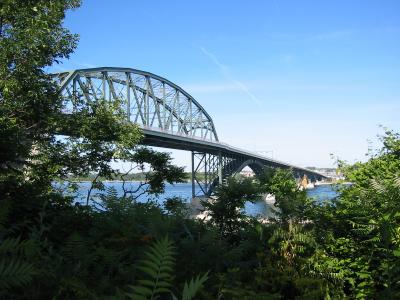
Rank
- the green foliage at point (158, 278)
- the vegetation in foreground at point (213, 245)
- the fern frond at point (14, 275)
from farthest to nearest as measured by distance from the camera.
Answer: the vegetation in foreground at point (213, 245), the fern frond at point (14, 275), the green foliage at point (158, 278)

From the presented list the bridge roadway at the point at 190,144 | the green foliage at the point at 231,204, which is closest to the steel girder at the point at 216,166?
the bridge roadway at the point at 190,144

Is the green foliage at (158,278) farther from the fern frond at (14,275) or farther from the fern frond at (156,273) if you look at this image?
the fern frond at (14,275)

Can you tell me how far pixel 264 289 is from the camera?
2.70m

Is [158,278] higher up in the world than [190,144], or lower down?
lower down

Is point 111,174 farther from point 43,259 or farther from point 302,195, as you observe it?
point 43,259

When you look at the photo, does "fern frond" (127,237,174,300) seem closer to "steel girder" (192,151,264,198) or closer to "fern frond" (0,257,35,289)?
"fern frond" (0,257,35,289)

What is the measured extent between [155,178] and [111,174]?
1.81m

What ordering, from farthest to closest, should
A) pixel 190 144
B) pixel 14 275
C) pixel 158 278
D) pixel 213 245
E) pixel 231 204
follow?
1. pixel 190 144
2. pixel 231 204
3. pixel 213 245
4. pixel 14 275
5. pixel 158 278

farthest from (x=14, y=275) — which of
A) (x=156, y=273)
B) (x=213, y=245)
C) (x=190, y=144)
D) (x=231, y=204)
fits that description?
(x=190, y=144)

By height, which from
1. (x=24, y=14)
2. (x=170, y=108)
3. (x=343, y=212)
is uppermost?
(x=170, y=108)

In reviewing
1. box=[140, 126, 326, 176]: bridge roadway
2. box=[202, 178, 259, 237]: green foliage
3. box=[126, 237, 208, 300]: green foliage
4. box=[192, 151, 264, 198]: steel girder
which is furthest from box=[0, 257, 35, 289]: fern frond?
box=[192, 151, 264, 198]: steel girder

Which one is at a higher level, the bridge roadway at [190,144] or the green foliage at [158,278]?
the bridge roadway at [190,144]

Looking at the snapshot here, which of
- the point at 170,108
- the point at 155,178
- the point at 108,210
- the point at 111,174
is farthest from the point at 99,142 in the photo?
the point at 170,108

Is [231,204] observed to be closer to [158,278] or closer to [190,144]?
[158,278]
